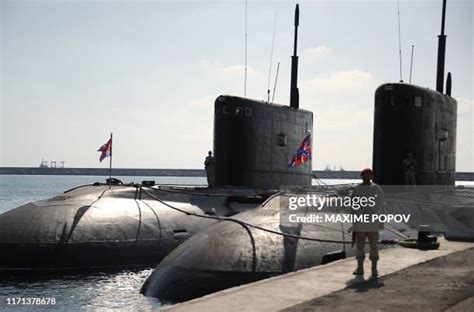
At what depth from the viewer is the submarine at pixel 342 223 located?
12.5 m

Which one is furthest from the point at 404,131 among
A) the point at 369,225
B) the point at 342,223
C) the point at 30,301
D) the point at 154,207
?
the point at 30,301

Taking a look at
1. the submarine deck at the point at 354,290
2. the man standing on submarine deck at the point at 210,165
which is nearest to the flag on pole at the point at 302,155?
the man standing on submarine deck at the point at 210,165

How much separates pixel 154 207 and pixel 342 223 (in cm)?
740

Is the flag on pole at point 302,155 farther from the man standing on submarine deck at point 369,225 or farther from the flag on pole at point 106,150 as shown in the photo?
the man standing on submarine deck at point 369,225

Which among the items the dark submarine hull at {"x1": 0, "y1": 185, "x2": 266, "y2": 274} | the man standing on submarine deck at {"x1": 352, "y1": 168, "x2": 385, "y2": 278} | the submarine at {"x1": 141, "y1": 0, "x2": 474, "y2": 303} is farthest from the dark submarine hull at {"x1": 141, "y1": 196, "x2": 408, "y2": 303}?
the dark submarine hull at {"x1": 0, "y1": 185, "x2": 266, "y2": 274}

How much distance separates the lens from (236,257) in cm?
1255

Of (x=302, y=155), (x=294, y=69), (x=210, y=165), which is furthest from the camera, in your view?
(x=294, y=69)

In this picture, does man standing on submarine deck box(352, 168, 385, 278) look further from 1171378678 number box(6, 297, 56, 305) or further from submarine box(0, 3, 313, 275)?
1171378678 number box(6, 297, 56, 305)

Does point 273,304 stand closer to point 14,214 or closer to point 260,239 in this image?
point 260,239

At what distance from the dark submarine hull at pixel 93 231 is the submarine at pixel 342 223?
4421 millimetres

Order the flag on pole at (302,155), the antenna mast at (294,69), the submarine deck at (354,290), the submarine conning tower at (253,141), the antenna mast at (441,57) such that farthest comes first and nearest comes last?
the antenna mast at (294,69)
the antenna mast at (441,57)
the submarine conning tower at (253,141)
the flag on pole at (302,155)
the submarine deck at (354,290)

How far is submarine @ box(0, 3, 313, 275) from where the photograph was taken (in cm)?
1744

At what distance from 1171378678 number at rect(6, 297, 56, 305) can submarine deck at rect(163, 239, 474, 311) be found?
23.8ft

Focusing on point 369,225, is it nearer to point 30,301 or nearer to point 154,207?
point 30,301
